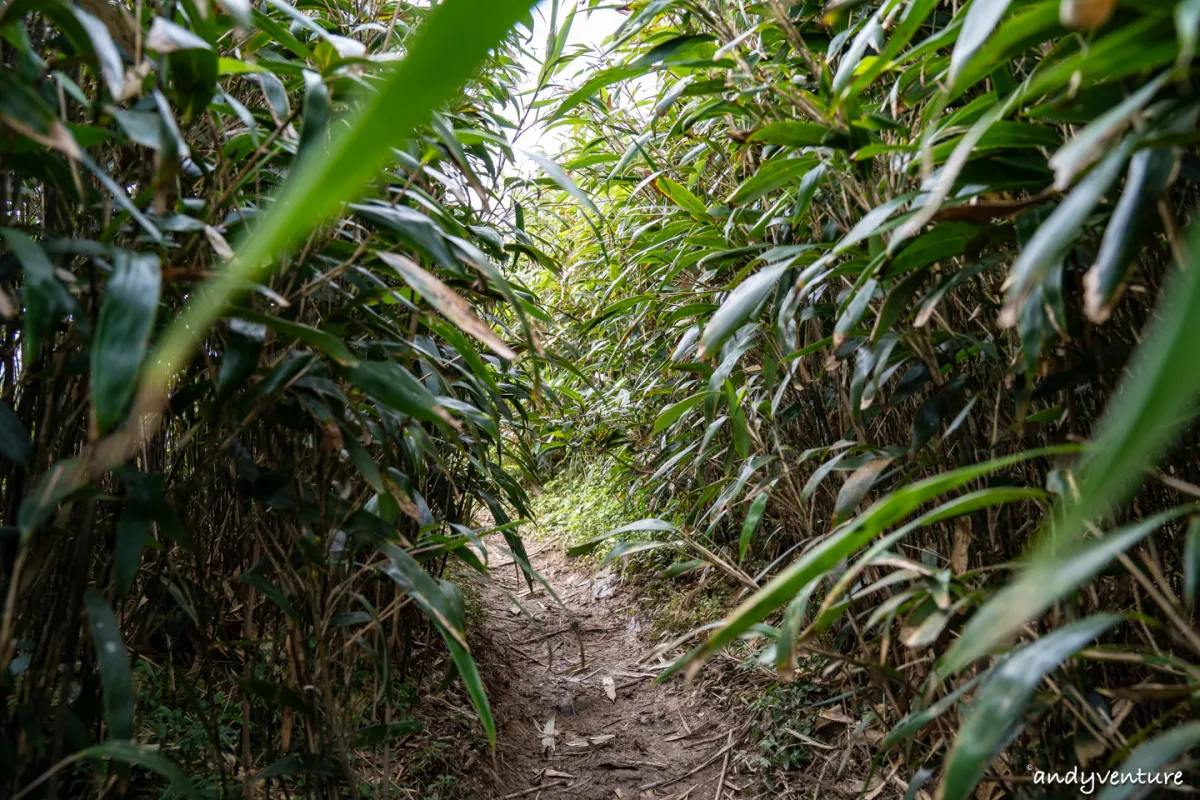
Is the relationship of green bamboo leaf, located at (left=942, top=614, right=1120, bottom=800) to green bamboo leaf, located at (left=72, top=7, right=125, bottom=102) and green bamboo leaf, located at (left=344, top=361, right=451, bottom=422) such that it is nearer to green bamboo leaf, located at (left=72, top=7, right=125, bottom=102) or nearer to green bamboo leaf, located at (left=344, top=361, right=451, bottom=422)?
green bamboo leaf, located at (left=344, top=361, right=451, bottom=422)

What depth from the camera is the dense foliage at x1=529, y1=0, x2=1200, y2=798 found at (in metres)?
0.39

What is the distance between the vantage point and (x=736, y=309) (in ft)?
2.20

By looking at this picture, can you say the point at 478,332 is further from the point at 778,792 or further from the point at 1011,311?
the point at 778,792

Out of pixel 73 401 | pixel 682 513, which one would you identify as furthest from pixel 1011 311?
pixel 682 513

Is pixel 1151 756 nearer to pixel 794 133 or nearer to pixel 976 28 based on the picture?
pixel 976 28

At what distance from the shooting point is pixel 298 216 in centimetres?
17

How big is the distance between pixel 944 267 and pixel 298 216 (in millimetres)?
866

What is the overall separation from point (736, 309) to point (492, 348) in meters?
0.23

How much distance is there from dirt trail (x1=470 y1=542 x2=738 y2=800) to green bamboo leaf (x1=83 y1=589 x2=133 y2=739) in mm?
567

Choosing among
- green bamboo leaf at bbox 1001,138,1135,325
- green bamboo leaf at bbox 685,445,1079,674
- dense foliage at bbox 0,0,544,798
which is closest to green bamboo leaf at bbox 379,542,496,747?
dense foliage at bbox 0,0,544,798

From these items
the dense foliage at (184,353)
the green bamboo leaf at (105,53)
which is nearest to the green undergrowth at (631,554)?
the dense foliage at (184,353)

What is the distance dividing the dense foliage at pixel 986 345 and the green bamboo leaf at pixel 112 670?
405mm

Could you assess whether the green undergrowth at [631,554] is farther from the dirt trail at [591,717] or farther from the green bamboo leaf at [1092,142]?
the green bamboo leaf at [1092,142]

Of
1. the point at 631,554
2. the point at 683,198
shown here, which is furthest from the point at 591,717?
the point at 683,198
